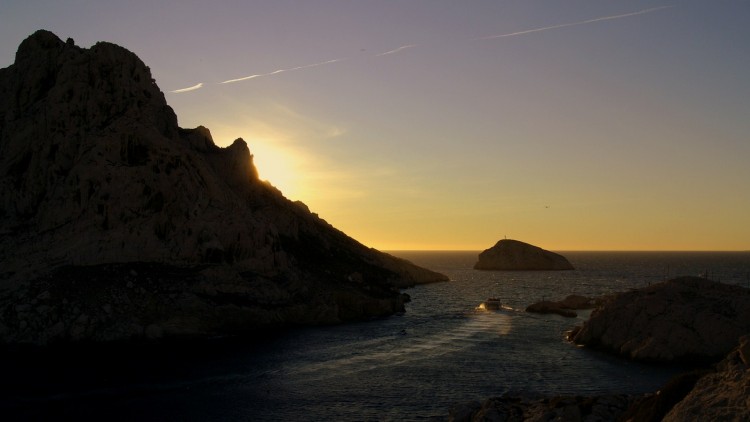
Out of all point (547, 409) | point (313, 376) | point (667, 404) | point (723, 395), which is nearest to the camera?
point (723, 395)

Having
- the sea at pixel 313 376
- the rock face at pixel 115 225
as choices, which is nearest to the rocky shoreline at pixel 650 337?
the sea at pixel 313 376

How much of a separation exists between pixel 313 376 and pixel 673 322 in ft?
129

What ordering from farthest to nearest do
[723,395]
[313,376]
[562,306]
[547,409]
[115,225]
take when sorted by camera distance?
[562,306]
[115,225]
[313,376]
[547,409]
[723,395]

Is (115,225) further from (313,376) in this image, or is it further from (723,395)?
(723,395)

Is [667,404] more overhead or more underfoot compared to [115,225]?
more underfoot

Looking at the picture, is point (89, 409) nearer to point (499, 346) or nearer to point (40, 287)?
point (40, 287)

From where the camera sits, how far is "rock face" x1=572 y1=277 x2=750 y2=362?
59531mm

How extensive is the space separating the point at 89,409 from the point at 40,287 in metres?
32.4

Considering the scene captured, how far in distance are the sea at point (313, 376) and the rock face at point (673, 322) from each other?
277 centimetres

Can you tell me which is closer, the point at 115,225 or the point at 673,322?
the point at 673,322

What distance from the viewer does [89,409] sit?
141 ft

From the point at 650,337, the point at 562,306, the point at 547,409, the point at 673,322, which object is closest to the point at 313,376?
the point at 547,409

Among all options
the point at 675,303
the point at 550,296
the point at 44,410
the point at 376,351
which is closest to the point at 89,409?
the point at 44,410

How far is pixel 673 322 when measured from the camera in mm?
62219
